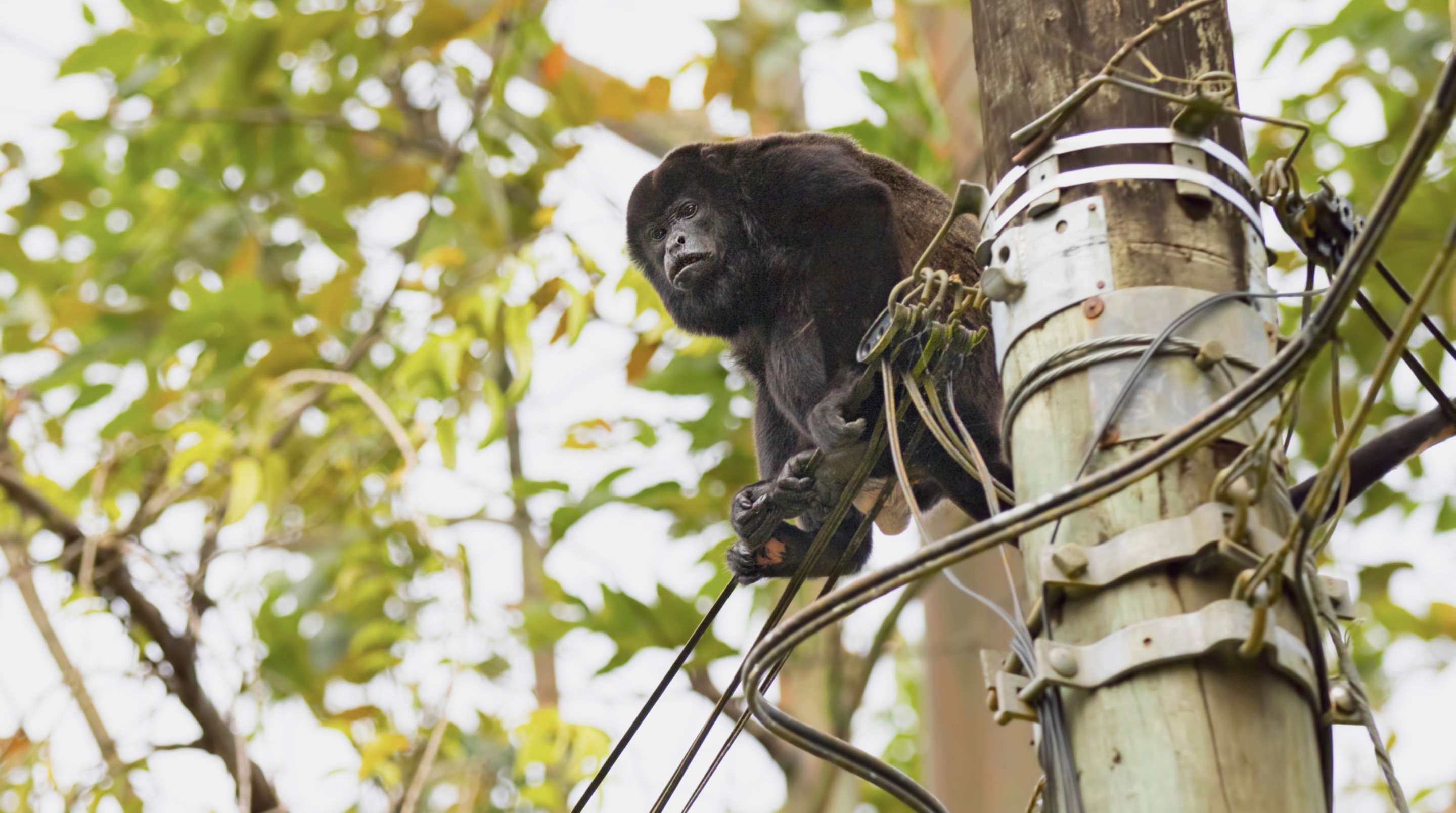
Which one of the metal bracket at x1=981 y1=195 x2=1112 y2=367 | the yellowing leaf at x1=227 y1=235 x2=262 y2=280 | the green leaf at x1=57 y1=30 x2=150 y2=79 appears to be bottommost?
the metal bracket at x1=981 y1=195 x2=1112 y2=367

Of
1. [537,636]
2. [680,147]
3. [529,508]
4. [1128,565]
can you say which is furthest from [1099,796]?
[529,508]

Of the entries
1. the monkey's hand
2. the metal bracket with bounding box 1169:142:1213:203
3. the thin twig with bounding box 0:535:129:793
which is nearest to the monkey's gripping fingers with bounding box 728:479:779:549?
the monkey's hand

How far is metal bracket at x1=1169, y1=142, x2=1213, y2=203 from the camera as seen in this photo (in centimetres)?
218

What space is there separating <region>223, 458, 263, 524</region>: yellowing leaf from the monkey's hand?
6.72 ft

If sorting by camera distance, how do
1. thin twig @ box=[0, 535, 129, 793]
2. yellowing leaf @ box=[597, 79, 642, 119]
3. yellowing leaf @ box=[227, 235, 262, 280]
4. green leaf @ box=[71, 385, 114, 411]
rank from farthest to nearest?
1. yellowing leaf @ box=[227, 235, 262, 280]
2. yellowing leaf @ box=[597, 79, 642, 119]
3. green leaf @ box=[71, 385, 114, 411]
4. thin twig @ box=[0, 535, 129, 793]

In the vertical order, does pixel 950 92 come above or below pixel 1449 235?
above

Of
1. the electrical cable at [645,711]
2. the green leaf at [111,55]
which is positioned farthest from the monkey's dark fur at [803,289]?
the green leaf at [111,55]

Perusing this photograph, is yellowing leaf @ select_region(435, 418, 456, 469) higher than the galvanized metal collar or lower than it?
higher

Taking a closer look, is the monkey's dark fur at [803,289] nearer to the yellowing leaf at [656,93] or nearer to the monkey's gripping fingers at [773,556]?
the monkey's gripping fingers at [773,556]

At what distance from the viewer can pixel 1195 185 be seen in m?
2.19

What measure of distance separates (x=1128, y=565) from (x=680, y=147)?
2798mm

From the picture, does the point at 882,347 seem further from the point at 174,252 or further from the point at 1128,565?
the point at 174,252

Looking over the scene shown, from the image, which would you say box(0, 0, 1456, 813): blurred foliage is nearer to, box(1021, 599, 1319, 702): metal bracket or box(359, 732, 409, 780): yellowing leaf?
box(359, 732, 409, 780): yellowing leaf

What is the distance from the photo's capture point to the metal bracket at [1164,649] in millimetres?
1831
